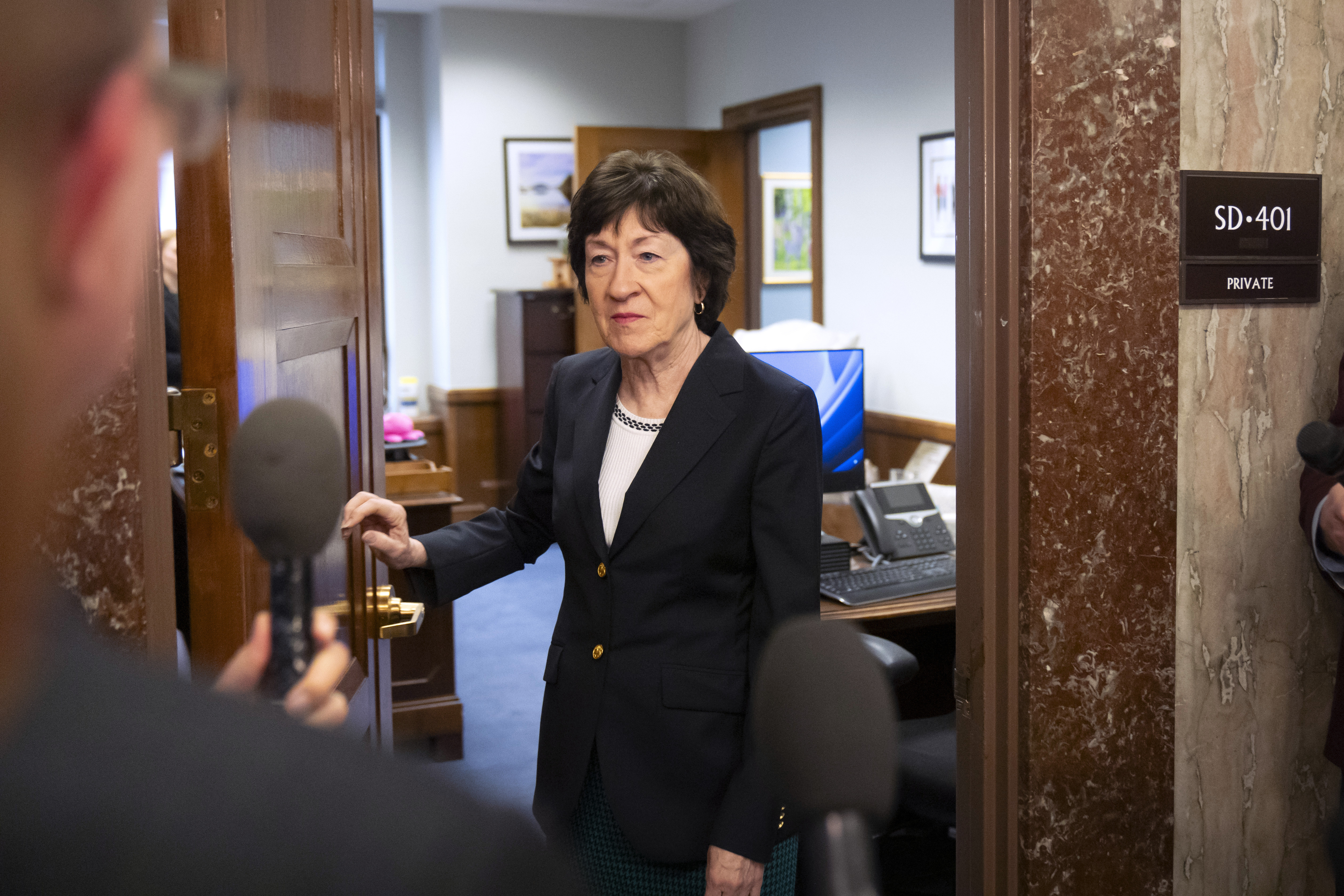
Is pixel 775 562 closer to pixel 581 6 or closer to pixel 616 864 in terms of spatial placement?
pixel 616 864

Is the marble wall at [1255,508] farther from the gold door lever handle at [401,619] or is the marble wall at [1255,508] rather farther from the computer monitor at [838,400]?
the computer monitor at [838,400]

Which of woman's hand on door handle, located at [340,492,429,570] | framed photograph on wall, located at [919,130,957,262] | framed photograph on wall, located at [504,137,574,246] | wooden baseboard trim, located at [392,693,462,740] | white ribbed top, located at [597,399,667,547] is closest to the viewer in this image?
woman's hand on door handle, located at [340,492,429,570]

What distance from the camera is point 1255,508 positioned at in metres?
2.02

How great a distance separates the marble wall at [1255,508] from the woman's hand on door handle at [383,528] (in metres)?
1.28

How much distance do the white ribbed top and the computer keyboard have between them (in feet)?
4.20

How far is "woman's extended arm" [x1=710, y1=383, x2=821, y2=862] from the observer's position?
162 cm

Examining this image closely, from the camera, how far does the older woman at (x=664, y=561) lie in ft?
5.51

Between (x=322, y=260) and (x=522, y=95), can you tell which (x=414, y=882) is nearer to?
(x=322, y=260)

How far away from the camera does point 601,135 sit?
7051 mm

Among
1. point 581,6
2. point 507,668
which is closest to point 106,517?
point 507,668

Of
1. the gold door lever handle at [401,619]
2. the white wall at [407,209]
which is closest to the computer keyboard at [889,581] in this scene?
the gold door lever handle at [401,619]

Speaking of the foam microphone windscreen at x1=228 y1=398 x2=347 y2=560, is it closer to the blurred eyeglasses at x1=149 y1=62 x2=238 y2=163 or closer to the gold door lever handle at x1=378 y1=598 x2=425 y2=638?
the blurred eyeglasses at x1=149 y1=62 x2=238 y2=163

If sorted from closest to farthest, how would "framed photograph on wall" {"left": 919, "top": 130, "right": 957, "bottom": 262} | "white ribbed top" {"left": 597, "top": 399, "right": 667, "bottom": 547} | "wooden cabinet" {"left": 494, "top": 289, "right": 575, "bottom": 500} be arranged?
"white ribbed top" {"left": 597, "top": 399, "right": 667, "bottom": 547} → "framed photograph on wall" {"left": 919, "top": 130, "right": 957, "bottom": 262} → "wooden cabinet" {"left": 494, "top": 289, "right": 575, "bottom": 500}

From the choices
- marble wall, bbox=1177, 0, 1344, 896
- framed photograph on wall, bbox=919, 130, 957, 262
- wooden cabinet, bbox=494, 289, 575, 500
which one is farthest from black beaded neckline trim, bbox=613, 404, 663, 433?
wooden cabinet, bbox=494, 289, 575, 500
